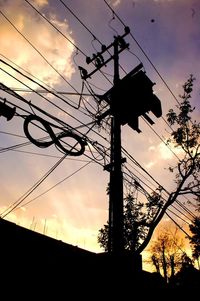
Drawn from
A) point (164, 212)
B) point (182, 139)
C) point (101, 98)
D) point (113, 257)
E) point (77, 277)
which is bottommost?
point (77, 277)

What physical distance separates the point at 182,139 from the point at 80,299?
433 inches

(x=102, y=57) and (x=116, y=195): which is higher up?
(x=102, y=57)

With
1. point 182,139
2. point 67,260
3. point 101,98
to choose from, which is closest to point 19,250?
point 67,260

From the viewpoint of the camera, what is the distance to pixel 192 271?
31312 mm

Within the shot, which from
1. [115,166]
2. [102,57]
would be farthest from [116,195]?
[102,57]

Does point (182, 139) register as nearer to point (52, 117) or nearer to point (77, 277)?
point (52, 117)

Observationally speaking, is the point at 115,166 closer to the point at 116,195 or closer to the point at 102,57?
the point at 116,195

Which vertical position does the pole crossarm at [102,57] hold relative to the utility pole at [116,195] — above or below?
above

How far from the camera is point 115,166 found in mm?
9180

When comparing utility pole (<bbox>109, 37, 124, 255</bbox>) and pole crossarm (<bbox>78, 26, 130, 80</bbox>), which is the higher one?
pole crossarm (<bbox>78, 26, 130, 80</bbox>)

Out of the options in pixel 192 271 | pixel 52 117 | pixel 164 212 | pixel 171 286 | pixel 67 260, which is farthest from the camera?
pixel 192 271

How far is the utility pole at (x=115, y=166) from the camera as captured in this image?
821 centimetres

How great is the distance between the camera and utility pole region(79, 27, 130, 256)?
821 centimetres

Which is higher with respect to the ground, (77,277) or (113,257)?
(113,257)
